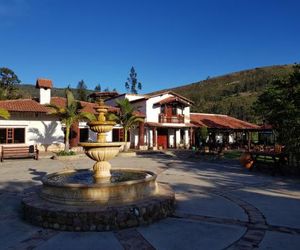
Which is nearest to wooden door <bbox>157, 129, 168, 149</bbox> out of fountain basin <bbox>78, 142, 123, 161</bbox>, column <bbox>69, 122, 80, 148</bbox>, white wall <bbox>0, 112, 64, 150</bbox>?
column <bbox>69, 122, 80, 148</bbox>

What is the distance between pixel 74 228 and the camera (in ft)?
21.5

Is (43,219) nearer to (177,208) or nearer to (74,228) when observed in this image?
(74,228)

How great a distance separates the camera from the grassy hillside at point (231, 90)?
2601 inches

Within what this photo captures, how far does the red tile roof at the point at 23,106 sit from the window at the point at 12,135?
1.76 metres

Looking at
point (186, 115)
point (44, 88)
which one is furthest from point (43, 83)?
point (186, 115)

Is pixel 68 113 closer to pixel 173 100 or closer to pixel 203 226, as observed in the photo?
pixel 173 100

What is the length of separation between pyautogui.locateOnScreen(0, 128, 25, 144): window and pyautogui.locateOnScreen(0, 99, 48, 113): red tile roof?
5.78 ft

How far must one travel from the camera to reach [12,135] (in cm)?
2556

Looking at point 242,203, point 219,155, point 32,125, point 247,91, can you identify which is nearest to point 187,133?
point 219,155

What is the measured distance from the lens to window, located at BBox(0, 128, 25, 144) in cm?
2525

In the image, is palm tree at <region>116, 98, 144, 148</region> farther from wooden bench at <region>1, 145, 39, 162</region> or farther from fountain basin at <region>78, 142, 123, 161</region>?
fountain basin at <region>78, 142, 123, 161</region>

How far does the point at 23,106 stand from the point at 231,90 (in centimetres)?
8080

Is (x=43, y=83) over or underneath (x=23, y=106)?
over

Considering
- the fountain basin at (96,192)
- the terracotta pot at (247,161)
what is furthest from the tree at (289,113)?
the fountain basin at (96,192)
